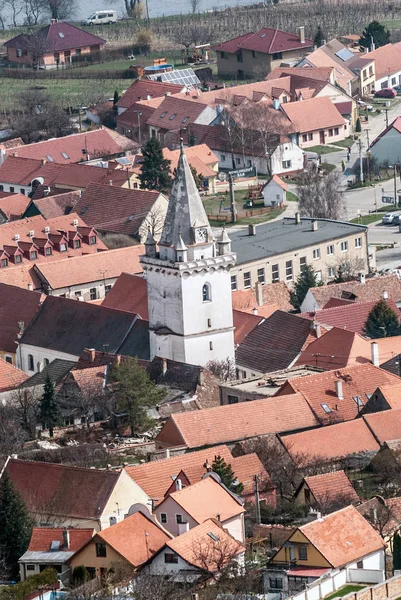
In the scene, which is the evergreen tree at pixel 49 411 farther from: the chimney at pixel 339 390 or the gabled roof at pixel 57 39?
the gabled roof at pixel 57 39

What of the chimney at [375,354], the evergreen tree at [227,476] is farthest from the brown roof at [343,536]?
the chimney at [375,354]

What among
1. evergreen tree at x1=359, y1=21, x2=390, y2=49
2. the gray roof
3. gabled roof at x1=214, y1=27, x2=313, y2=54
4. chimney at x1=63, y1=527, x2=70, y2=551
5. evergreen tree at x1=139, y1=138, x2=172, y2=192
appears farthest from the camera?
evergreen tree at x1=359, y1=21, x2=390, y2=49

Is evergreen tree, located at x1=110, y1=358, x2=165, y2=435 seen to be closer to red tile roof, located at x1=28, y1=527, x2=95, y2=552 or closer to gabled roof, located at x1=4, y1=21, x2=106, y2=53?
red tile roof, located at x1=28, y1=527, x2=95, y2=552

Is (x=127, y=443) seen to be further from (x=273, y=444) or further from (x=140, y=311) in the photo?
(x=140, y=311)

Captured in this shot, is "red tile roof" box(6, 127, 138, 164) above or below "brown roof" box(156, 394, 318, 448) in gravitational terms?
below

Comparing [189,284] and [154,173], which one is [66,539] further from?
[154,173]

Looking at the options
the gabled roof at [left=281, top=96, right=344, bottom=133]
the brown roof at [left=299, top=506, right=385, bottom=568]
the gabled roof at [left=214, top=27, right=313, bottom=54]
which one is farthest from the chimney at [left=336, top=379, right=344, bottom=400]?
the gabled roof at [left=214, top=27, right=313, bottom=54]

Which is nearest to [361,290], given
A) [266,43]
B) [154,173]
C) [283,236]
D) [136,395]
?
[283,236]

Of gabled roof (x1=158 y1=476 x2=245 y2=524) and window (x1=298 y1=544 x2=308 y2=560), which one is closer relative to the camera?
window (x1=298 y1=544 x2=308 y2=560)
